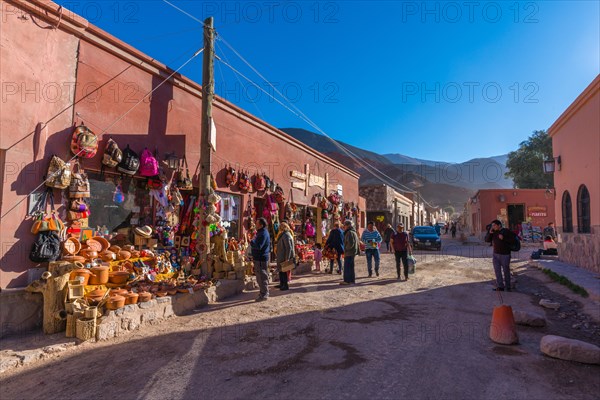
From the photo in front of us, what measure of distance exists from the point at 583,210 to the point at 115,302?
40.9 ft

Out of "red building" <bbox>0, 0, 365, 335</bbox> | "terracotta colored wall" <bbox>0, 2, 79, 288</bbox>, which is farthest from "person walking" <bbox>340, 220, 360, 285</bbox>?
"terracotta colored wall" <bbox>0, 2, 79, 288</bbox>

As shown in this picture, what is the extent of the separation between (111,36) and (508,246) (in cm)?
980

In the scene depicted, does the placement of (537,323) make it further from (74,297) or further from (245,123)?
(245,123)

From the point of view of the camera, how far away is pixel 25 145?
5328 mm

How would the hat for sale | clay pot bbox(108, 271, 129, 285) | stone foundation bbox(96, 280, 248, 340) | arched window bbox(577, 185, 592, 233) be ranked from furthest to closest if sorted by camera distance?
arched window bbox(577, 185, 592, 233) → the hat for sale → clay pot bbox(108, 271, 129, 285) → stone foundation bbox(96, 280, 248, 340)

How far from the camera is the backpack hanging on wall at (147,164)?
718 centimetres

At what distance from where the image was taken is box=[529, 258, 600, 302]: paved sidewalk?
715 centimetres

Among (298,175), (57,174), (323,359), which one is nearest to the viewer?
(323,359)

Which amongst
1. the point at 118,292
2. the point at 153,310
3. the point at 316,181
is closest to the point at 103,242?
the point at 118,292

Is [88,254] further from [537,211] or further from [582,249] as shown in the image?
[537,211]

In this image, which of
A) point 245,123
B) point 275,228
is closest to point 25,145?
point 245,123

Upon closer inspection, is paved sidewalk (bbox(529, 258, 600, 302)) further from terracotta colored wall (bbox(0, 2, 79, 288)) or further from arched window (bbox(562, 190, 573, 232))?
terracotta colored wall (bbox(0, 2, 79, 288))

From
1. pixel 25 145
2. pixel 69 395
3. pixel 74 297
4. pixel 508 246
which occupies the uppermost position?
pixel 25 145

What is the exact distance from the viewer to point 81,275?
17.8 feet
